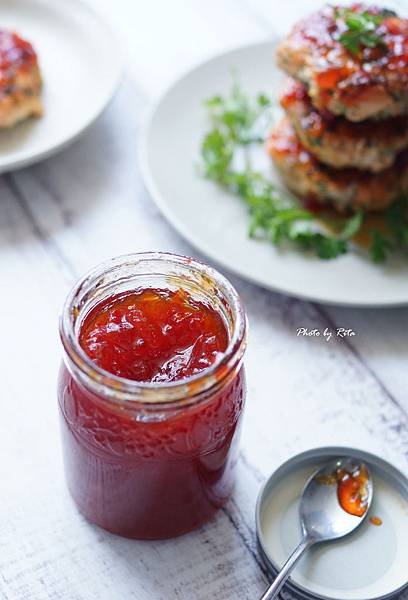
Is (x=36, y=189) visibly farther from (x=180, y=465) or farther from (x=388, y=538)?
(x=388, y=538)

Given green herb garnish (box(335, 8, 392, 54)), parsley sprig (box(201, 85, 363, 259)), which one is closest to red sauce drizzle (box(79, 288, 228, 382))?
parsley sprig (box(201, 85, 363, 259))

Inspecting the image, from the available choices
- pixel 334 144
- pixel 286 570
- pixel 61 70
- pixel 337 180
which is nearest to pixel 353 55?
pixel 334 144

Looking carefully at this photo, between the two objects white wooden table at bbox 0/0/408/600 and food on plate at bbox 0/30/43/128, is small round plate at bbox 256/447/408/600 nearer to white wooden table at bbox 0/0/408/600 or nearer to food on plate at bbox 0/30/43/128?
white wooden table at bbox 0/0/408/600

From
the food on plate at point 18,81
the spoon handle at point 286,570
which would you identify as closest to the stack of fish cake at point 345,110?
the food on plate at point 18,81

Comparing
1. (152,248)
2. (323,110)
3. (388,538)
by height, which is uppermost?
(323,110)

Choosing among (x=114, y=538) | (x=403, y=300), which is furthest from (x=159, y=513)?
(x=403, y=300)

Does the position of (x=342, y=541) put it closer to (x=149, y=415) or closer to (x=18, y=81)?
(x=149, y=415)
